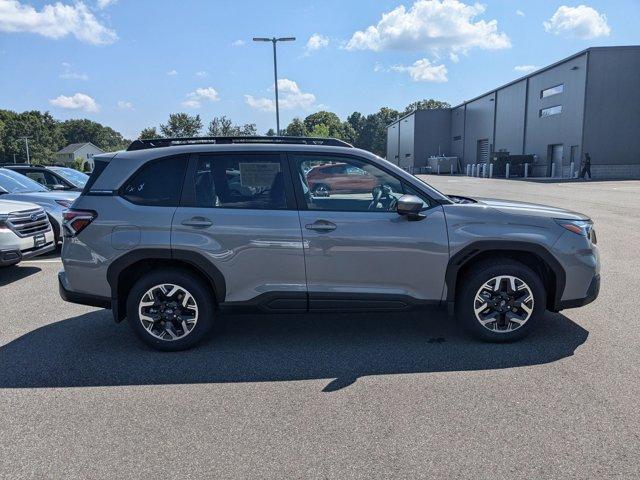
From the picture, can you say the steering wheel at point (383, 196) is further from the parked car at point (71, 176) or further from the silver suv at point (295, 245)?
the parked car at point (71, 176)

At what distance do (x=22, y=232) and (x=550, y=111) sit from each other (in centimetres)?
4251

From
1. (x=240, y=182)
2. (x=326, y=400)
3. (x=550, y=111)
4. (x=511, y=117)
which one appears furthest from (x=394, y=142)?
(x=326, y=400)

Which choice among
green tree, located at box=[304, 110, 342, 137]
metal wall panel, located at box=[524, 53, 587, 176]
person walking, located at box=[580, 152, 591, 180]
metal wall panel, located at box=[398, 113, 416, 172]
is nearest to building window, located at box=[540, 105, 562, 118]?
metal wall panel, located at box=[524, 53, 587, 176]

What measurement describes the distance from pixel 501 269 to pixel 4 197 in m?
8.53

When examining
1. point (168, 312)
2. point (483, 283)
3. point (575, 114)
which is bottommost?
point (168, 312)

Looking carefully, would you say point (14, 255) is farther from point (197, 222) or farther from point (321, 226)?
point (321, 226)

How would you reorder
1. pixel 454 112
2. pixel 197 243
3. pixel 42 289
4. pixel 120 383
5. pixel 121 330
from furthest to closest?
pixel 454 112, pixel 42 289, pixel 121 330, pixel 197 243, pixel 120 383

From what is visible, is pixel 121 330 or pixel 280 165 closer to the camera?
pixel 280 165

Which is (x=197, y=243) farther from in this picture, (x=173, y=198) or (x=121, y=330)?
(x=121, y=330)

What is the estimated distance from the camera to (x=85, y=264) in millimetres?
4410

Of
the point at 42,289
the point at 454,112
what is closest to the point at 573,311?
the point at 42,289

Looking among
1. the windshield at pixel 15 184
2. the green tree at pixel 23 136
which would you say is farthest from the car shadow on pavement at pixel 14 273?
the green tree at pixel 23 136

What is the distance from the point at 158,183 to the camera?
4477mm

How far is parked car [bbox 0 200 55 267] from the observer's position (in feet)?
23.3
